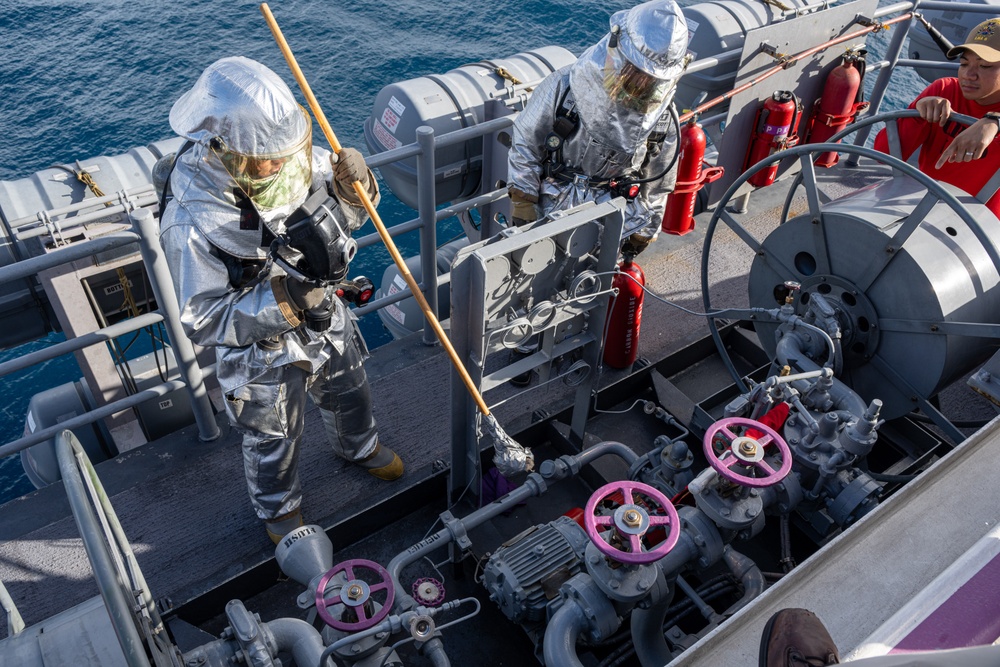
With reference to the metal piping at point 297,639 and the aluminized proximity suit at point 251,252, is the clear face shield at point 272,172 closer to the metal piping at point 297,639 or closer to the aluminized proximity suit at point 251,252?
the aluminized proximity suit at point 251,252

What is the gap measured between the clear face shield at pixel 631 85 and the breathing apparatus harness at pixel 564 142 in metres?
0.23

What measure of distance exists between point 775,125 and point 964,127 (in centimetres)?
182

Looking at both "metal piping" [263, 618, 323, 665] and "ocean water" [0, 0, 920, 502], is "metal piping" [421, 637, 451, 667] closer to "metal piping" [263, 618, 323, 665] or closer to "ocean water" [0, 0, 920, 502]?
"metal piping" [263, 618, 323, 665]

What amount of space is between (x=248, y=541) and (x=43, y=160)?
8.88 metres

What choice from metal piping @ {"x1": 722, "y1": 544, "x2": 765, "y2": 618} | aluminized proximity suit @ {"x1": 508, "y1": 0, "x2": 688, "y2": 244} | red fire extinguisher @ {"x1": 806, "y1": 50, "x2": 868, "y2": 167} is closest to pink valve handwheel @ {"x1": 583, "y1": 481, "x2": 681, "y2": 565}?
metal piping @ {"x1": 722, "y1": 544, "x2": 765, "y2": 618}

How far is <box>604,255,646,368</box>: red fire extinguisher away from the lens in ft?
12.6

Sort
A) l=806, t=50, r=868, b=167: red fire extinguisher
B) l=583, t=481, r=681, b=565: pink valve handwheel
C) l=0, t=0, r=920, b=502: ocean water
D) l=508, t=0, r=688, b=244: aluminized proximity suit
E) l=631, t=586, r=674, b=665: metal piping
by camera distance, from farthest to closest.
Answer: l=0, t=0, r=920, b=502: ocean water < l=806, t=50, r=868, b=167: red fire extinguisher < l=508, t=0, r=688, b=244: aluminized proximity suit < l=631, t=586, r=674, b=665: metal piping < l=583, t=481, r=681, b=565: pink valve handwheel

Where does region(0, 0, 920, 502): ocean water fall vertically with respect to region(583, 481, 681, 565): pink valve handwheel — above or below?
below

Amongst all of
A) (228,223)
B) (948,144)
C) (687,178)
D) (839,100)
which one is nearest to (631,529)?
(228,223)

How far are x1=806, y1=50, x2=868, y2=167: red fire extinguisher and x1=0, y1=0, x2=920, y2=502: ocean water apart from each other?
16.5ft

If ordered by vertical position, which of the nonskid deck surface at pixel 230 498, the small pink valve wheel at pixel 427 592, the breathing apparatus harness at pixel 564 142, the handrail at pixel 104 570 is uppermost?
the handrail at pixel 104 570

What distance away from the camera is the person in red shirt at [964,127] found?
318 centimetres

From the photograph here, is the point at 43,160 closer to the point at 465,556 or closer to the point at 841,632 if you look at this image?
the point at 465,556

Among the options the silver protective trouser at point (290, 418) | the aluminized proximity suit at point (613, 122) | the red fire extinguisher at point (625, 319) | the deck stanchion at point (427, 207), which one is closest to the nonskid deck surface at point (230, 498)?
the red fire extinguisher at point (625, 319)
